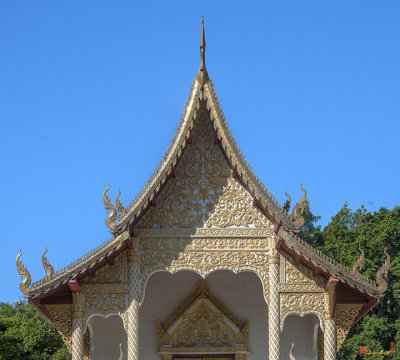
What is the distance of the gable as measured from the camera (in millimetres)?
15094

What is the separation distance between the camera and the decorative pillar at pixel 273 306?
1476cm

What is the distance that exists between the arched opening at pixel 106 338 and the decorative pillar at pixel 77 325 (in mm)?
1953

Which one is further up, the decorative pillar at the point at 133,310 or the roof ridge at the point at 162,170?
the roof ridge at the point at 162,170

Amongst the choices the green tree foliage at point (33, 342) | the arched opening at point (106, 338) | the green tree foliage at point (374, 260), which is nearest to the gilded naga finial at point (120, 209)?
the arched opening at point (106, 338)

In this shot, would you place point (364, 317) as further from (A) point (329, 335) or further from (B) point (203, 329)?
(A) point (329, 335)

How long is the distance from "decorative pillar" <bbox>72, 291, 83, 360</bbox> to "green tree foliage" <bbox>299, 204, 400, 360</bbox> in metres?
20.5

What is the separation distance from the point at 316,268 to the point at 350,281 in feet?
2.34

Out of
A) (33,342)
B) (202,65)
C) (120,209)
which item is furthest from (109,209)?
(33,342)

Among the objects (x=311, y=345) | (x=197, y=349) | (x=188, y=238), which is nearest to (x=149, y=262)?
(x=188, y=238)

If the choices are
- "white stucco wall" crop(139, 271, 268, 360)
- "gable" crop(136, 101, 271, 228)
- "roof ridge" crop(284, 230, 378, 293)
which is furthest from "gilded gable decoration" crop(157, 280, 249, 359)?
"roof ridge" crop(284, 230, 378, 293)

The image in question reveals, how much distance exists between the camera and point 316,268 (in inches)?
584

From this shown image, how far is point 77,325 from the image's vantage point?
48.0 feet

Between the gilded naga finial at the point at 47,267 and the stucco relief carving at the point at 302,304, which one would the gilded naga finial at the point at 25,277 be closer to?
the gilded naga finial at the point at 47,267

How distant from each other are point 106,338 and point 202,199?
13.1ft
